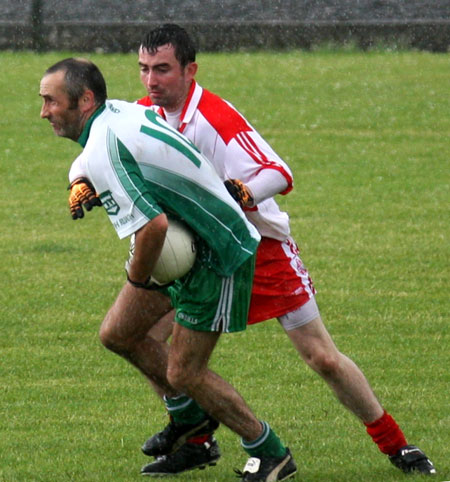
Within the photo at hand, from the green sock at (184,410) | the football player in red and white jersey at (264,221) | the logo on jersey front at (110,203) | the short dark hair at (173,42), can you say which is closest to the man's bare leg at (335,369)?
the football player in red and white jersey at (264,221)

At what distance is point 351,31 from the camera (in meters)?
31.2

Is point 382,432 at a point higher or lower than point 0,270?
higher

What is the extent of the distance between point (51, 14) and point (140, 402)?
2841 centimetres

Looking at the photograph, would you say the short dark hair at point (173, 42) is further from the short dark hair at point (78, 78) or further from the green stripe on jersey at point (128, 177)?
the green stripe on jersey at point (128, 177)

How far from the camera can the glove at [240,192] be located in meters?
6.01

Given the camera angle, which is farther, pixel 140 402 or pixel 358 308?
pixel 358 308

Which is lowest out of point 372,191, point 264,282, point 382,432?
point 372,191

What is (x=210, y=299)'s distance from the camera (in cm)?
602

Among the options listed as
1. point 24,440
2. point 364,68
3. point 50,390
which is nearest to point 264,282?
point 24,440

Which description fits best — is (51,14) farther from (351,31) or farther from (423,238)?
(423,238)

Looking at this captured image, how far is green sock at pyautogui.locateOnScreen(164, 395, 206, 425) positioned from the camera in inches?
257

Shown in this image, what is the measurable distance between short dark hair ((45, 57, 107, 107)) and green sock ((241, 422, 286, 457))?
172 centimetres

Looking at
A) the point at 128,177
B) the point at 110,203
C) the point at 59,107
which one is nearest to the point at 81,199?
the point at 110,203

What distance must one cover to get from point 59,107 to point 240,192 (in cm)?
90
